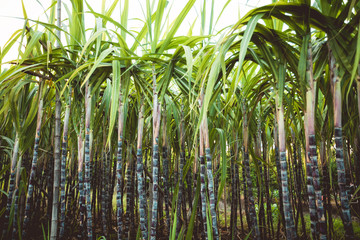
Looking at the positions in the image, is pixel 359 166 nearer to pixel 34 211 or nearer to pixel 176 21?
pixel 176 21

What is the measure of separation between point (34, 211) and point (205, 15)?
84.1 inches

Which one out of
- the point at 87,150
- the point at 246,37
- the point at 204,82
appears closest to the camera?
the point at 246,37

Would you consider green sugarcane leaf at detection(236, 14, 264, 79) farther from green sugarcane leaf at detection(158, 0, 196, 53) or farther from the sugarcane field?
green sugarcane leaf at detection(158, 0, 196, 53)

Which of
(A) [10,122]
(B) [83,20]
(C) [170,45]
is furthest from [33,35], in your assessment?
(A) [10,122]

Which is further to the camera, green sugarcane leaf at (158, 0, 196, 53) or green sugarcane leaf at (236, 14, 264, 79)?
green sugarcane leaf at (158, 0, 196, 53)

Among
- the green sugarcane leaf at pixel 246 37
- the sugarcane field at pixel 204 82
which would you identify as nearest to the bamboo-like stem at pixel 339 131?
the sugarcane field at pixel 204 82

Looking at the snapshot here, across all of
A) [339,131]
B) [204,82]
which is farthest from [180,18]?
[339,131]

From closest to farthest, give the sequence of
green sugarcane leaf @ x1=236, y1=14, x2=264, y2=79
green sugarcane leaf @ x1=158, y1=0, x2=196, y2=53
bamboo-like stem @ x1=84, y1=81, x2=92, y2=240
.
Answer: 1. green sugarcane leaf @ x1=236, y1=14, x2=264, y2=79
2. green sugarcane leaf @ x1=158, y1=0, x2=196, y2=53
3. bamboo-like stem @ x1=84, y1=81, x2=92, y2=240

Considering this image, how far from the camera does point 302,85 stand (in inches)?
27.8

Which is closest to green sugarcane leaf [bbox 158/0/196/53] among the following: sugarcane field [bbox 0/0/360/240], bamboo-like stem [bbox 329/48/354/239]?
sugarcane field [bbox 0/0/360/240]

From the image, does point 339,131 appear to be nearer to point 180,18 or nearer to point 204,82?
point 204,82

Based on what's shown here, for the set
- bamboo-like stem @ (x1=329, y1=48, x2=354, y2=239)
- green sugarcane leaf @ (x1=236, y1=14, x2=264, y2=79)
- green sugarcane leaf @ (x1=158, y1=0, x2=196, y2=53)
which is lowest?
bamboo-like stem @ (x1=329, y1=48, x2=354, y2=239)

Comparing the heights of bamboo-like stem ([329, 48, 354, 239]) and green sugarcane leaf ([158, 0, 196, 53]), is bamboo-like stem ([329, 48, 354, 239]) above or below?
below

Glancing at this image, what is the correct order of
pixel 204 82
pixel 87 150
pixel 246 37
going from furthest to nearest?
pixel 87 150, pixel 204 82, pixel 246 37
